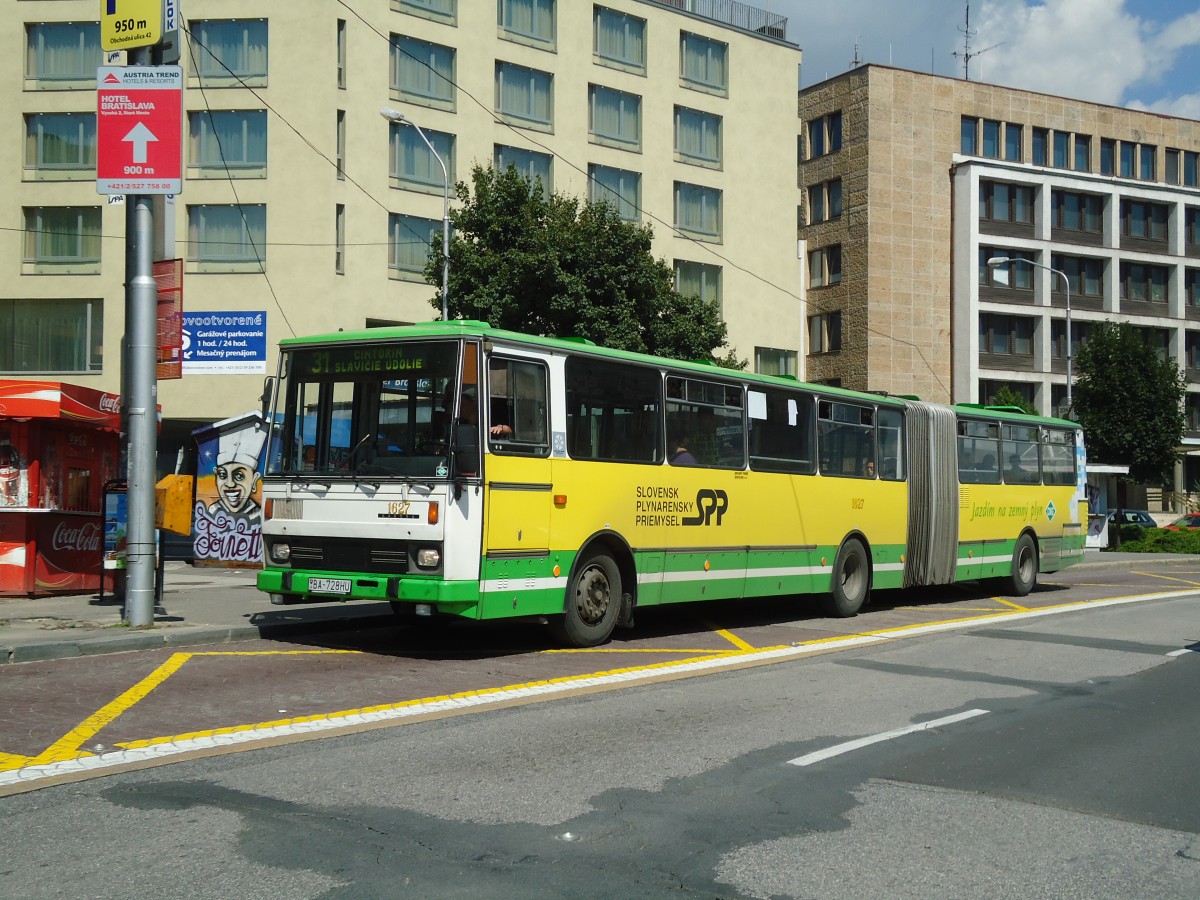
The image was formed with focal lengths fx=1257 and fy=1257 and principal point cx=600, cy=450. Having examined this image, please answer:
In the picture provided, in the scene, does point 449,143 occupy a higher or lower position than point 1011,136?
lower

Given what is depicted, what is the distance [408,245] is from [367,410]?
2730 cm

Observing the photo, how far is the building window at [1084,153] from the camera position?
6475cm

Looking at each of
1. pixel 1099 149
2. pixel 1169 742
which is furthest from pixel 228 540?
pixel 1099 149

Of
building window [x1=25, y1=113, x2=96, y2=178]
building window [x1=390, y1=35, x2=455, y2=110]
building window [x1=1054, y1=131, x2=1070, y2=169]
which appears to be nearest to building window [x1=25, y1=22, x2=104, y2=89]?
building window [x1=25, y1=113, x2=96, y2=178]

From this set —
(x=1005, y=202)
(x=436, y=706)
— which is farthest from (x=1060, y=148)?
(x=436, y=706)

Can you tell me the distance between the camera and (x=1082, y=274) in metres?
64.0

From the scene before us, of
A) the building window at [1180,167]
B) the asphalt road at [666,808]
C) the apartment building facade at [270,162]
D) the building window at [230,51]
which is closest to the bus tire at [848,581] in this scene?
the asphalt road at [666,808]

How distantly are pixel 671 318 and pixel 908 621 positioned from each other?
15.8 metres

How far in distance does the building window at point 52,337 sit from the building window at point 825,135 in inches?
1447

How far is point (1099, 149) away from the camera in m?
65.1

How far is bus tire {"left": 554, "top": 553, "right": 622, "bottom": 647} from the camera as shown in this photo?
12133 mm

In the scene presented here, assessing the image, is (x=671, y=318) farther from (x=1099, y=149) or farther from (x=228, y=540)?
(x=1099, y=149)

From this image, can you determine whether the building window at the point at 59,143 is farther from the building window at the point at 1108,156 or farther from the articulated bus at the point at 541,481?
the building window at the point at 1108,156

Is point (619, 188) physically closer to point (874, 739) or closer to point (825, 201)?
point (825, 201)
